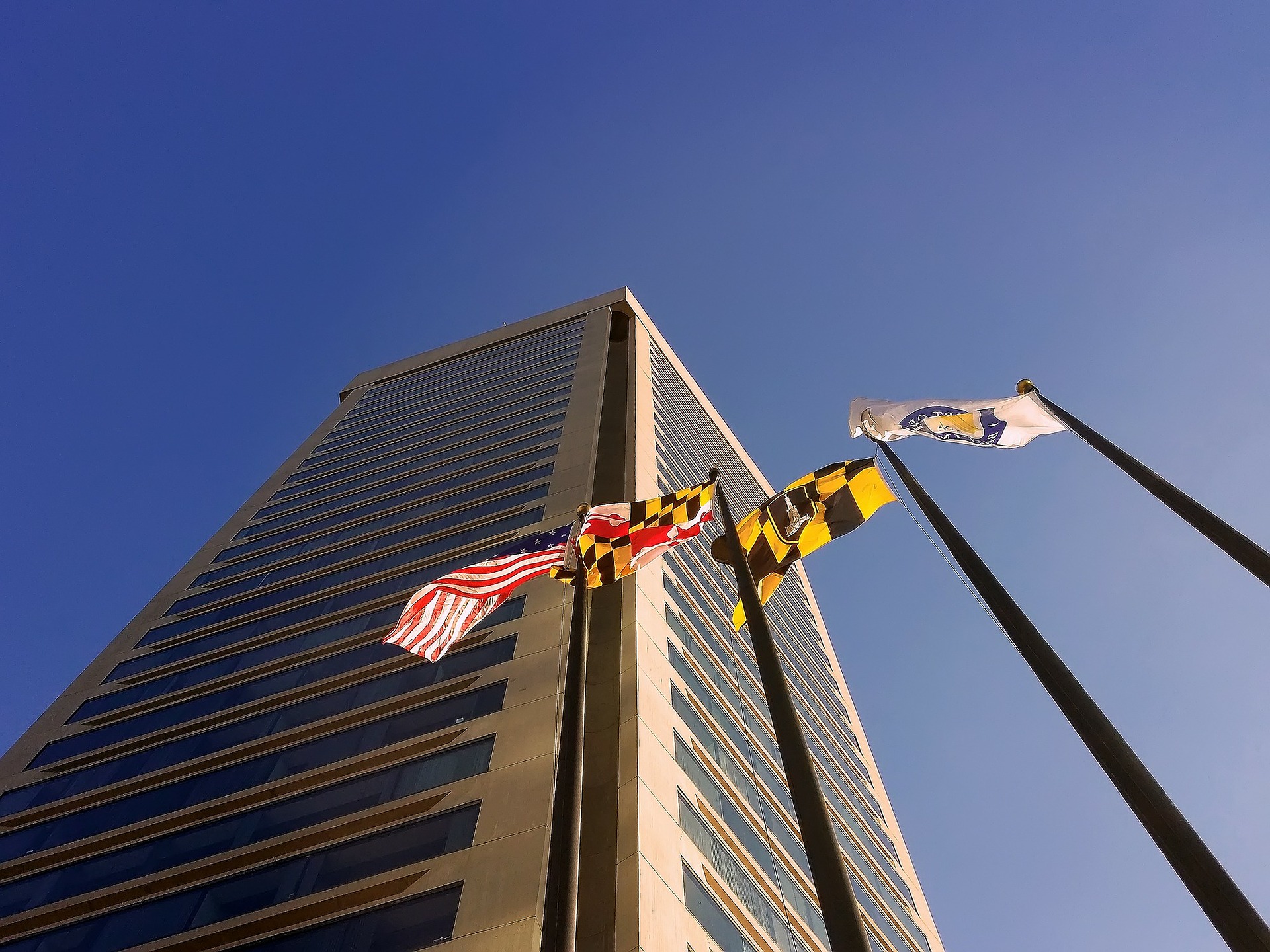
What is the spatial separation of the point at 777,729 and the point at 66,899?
2233cm

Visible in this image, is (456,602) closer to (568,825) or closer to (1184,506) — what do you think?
(568,825)

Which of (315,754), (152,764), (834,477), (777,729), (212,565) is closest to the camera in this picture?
(777,729)

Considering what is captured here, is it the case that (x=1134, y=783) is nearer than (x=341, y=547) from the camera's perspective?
Yes

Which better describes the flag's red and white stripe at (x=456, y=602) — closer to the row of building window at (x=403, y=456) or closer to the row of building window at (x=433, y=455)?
the row of building window at (x=433, y=455)

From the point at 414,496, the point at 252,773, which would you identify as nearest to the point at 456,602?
the point at 252,773

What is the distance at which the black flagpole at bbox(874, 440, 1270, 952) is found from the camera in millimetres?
7867

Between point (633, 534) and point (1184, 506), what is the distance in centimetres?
940

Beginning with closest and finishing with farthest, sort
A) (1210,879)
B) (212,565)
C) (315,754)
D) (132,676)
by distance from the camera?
1. (1210,879)
2. (315,754)
3. (132,676)
4. (212,565)

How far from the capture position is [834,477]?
18297 mm

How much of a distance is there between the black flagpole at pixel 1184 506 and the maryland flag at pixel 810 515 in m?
3.60

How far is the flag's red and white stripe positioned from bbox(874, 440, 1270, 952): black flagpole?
872 cm

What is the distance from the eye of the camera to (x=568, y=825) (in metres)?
11.0

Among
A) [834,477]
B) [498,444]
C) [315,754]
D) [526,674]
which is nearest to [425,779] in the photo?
[526,674]

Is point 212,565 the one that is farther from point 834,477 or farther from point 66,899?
point 834,477
